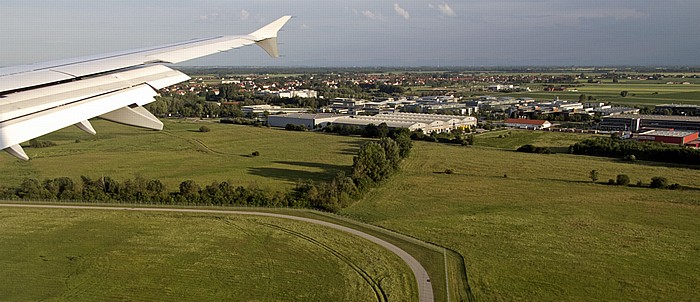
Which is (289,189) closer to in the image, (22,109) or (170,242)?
(170,242)

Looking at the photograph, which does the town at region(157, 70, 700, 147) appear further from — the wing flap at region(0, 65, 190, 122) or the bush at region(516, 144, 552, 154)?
the wing flap at region(0, 65, 190, 122)

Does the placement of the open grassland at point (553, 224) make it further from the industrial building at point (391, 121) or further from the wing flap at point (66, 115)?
the industrial building at point (391, 121)

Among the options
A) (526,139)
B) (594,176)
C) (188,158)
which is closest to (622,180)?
(594,176)

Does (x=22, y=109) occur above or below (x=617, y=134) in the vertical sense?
above

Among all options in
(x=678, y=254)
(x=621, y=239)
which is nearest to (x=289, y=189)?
(x=621, y=239)

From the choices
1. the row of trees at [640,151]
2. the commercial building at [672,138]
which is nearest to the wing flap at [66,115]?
the row of trees at [640,151]

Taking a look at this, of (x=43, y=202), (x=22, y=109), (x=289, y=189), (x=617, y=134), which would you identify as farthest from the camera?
(x=617, y=134)

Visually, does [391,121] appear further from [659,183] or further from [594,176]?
[659,183]

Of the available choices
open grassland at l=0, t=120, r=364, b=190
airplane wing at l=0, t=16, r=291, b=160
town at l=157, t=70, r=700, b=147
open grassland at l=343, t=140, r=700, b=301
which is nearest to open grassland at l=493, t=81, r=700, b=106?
town at l=157, t=70, r=700, b=147
